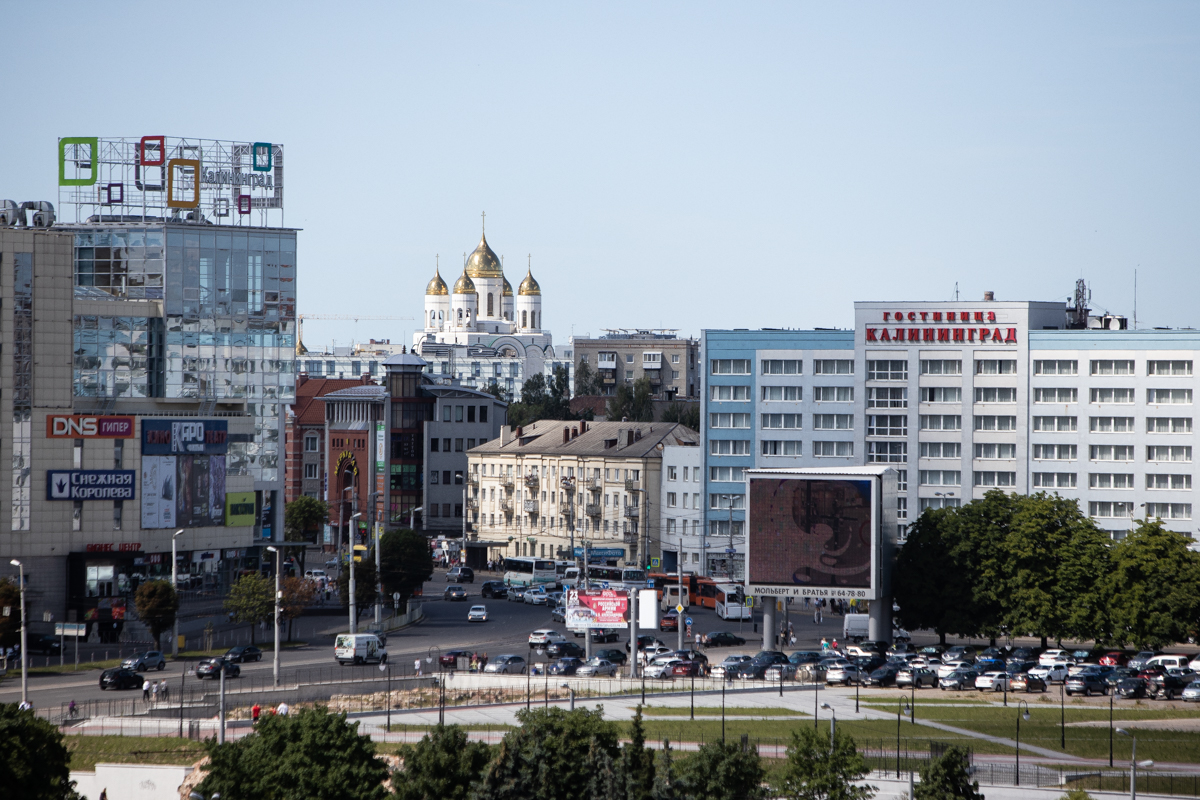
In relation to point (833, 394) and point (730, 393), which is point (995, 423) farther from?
point (730, 393)

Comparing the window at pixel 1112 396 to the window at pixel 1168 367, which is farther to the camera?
the window at pixel 1112 396

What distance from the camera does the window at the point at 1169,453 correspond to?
11762 centimetres

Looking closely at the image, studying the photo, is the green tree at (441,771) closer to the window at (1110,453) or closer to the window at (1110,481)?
the window at (1110,481)

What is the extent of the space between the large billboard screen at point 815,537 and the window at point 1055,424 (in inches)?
1285

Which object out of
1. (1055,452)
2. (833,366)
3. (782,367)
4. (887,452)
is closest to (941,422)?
(887,452)

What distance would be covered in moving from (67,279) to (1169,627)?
71312 millimetres

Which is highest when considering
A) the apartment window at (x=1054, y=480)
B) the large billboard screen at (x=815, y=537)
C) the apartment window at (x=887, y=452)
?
the apartment window at (x=887, y=452)

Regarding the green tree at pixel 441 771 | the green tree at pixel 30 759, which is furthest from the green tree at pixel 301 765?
the green tree at pixel 30 759

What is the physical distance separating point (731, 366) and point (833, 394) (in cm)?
921

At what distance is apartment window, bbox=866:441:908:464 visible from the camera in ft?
419

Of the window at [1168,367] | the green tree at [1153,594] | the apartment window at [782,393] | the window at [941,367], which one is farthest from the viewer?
the apartment window at [782,393]

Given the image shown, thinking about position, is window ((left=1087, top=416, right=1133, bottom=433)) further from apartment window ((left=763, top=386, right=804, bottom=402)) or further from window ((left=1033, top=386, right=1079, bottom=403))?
apartment window ((left=763, top=386, right=804, bottom=402))

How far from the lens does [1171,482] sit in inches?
4638

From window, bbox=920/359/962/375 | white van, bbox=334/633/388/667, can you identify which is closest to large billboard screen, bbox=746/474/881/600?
white van, bbox=334/633/388/667
